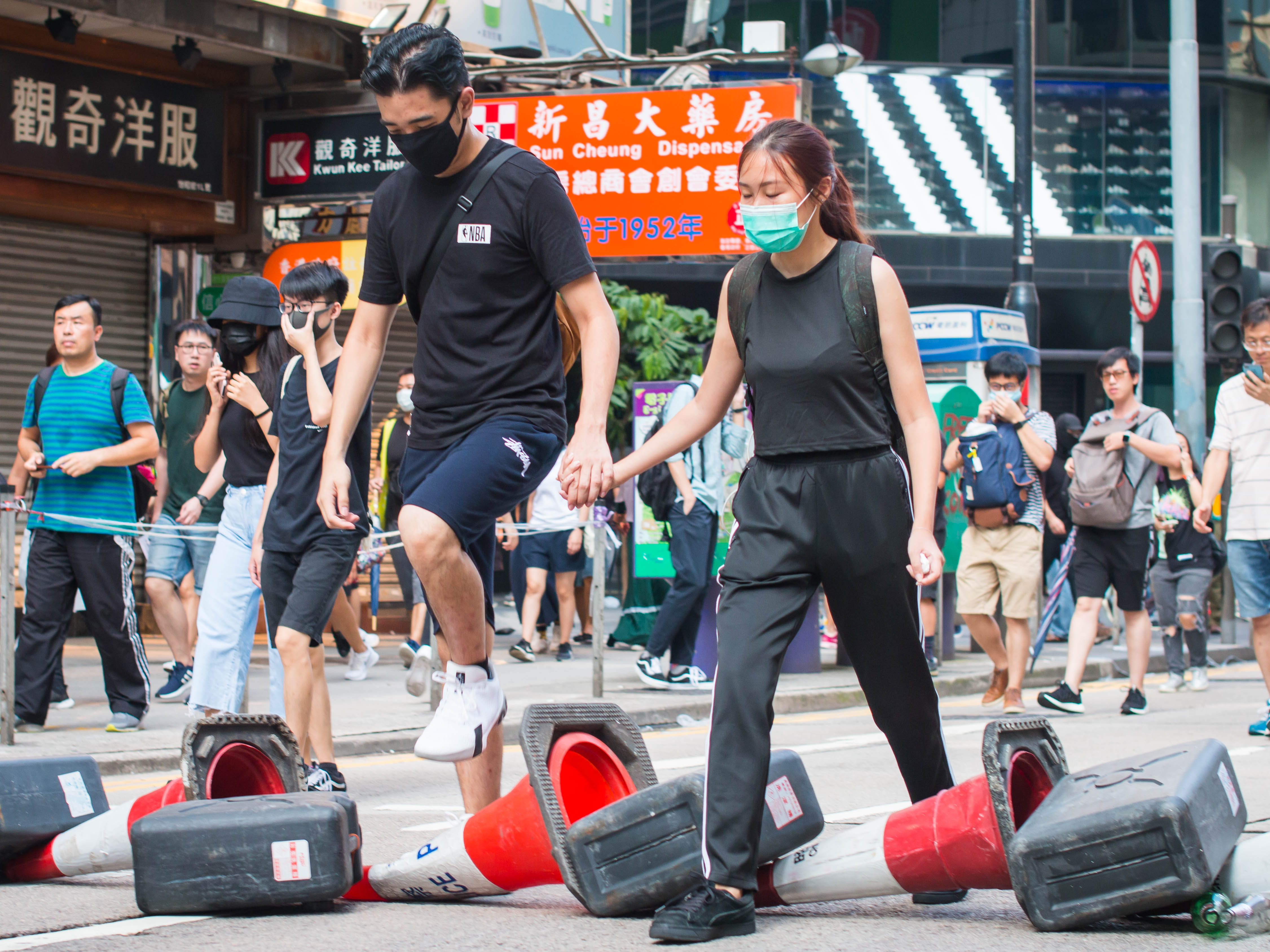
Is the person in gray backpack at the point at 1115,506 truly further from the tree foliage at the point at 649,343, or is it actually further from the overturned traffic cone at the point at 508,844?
the tree foliage at the point at 649,343

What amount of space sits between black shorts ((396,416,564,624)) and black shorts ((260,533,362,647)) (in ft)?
4.78

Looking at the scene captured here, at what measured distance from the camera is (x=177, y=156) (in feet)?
42.0

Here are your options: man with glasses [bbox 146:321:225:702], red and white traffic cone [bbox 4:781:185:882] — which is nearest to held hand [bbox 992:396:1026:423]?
man with glasses [bbox 146:321:225:702]

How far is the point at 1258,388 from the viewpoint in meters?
7.60

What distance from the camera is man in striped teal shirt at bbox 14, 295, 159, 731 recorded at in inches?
307

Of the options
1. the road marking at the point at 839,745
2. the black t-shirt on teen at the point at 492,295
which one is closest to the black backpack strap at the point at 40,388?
the road marking at the point at 839,745

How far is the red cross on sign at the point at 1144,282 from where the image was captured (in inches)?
560

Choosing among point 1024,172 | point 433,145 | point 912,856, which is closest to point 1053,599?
point 912,856

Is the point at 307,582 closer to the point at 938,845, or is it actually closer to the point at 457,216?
the point at 457,216

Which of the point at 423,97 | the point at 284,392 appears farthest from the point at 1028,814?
the point at 284,392

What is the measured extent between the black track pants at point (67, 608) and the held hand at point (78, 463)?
1.12ft

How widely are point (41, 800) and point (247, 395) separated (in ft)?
6.86

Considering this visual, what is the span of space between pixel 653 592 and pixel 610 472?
980 centimetres

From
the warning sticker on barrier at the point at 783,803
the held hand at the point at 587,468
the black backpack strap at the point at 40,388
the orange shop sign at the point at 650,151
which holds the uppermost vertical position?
the orange shop sign at the point at 650,151
